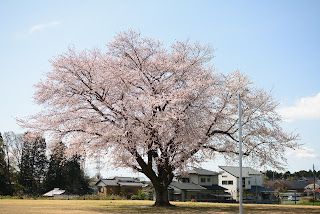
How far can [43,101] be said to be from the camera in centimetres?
2875

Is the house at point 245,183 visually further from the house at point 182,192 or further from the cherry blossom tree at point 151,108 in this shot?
the cherry blossom tree at point 151,108

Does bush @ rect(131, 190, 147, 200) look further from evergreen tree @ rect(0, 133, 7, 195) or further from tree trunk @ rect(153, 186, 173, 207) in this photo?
tree trunk @ rect(153, 186, 173, 207)

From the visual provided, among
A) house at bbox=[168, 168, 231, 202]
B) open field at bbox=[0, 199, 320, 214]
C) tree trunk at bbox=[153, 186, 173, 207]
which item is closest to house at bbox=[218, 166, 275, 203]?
house at bbox=[168, 168, 231, 202]

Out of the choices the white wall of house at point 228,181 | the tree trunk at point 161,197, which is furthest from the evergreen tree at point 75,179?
the tree trunk at point 161,197

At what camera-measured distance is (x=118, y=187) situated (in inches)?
2857

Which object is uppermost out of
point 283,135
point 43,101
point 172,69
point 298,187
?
point 172,69

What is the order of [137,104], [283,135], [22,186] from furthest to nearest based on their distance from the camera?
[22,186] → [283,135] → [137,104]

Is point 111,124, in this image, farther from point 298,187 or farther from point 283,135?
point 298,187

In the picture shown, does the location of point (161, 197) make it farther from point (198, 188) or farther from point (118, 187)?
point (118, 187)

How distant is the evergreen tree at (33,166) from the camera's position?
70250mm

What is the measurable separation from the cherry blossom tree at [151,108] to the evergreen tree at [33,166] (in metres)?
45.4

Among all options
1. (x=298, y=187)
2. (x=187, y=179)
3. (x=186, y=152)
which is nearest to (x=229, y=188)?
(x=187, y=179)

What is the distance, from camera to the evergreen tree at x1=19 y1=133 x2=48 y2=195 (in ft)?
230

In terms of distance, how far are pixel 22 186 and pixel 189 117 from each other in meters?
51.9
